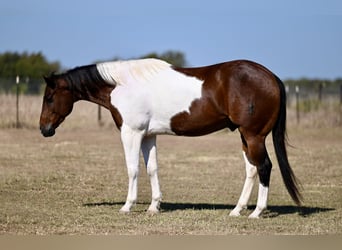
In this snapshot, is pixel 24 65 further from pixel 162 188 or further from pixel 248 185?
pixel 248 185

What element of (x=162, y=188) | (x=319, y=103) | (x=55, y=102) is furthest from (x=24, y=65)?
(x=55, y=102)

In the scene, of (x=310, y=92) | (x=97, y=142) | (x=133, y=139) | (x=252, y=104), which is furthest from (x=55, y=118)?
(x=310, y=92)

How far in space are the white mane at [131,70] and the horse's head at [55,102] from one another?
2.04ft

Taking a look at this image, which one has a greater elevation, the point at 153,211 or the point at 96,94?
the point at 96,94

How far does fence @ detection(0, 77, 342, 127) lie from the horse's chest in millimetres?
15150

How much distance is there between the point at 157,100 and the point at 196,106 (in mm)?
526

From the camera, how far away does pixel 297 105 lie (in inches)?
1085

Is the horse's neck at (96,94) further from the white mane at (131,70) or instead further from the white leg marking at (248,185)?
the white leg marking at (248,185)

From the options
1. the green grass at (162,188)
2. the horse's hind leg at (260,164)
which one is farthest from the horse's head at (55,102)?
the horse's hind leg at (260,164)

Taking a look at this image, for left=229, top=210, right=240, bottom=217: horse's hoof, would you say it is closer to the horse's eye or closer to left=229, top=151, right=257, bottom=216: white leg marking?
left=229, top=151, right=257, bottom=216: white leg marking

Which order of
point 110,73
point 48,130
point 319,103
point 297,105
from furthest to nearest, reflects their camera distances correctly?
point 319,103, point 297,105, point 48,130, point 110,73

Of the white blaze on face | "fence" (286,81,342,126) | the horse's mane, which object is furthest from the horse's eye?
"fence" (286,81,342,126)

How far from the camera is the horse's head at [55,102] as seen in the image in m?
9.62

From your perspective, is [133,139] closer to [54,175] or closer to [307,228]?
[307,228]
